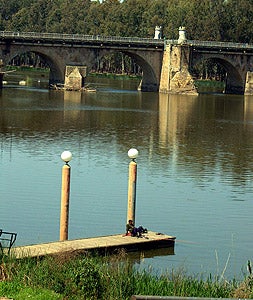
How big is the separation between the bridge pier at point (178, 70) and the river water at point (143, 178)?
29.9 m

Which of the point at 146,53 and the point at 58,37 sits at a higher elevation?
the point at 58,37

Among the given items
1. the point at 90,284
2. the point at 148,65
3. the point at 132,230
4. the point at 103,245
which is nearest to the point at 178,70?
→ the point at 148,65

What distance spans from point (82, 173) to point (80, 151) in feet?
25.8

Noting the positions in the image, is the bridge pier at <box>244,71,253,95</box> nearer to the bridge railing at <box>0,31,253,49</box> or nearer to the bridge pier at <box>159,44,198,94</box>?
the bridge railing at <box>0,31,253,49</box>

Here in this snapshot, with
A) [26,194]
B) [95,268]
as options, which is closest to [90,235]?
[26,194]

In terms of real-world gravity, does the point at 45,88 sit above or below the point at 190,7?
below

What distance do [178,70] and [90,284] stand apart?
289ft

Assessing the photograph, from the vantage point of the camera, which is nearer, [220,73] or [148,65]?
[148,65]

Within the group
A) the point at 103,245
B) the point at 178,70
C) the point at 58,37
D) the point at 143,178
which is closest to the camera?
Answer: the point at 103,245

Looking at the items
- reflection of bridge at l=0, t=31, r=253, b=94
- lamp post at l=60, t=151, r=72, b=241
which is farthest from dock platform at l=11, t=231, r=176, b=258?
reflection of bridge at l=0, t=31, r=253, b=94

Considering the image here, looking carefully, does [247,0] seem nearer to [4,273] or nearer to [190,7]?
[190,7]

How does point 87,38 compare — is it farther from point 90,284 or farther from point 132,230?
point 90,284

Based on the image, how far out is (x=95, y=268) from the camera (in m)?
20.3

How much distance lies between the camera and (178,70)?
350ft
